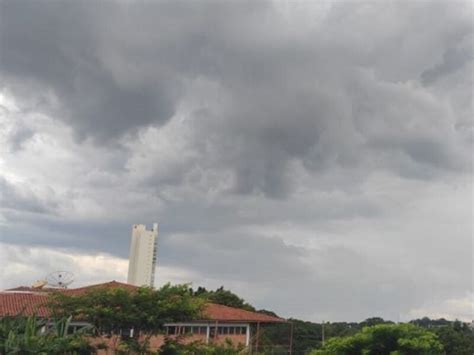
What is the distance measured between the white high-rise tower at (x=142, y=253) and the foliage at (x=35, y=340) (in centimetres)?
3661

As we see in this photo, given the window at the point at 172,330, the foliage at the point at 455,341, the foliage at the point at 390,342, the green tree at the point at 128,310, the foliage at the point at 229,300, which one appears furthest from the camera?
the foliage at the point at 229,300

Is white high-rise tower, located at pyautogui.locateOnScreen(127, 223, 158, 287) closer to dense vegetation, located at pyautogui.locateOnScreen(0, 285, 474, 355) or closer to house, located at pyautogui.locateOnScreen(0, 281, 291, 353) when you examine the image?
house, located at pyautogui.locateOnScreen(0, 281, 291, 353)

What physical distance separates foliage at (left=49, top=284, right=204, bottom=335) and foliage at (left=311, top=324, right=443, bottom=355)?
6.97 meters

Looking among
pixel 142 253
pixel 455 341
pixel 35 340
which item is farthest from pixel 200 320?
pixel 142 253

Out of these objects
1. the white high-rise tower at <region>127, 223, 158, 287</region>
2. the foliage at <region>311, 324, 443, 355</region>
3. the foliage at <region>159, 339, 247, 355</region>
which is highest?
the white high-rise tower at <region>127, 223, 158, 287</region>

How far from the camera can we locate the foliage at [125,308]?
74.8ft

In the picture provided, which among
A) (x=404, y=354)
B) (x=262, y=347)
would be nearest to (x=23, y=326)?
(x=404, y=354)

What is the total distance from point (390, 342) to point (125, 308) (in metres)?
11.2

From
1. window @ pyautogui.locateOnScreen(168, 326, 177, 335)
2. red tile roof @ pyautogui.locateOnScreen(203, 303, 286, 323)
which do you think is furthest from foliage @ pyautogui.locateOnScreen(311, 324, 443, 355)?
red tile roof @ pyautogui.locateOnScreen(203, 303, 286, 323)

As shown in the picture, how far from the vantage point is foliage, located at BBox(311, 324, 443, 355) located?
2139cm

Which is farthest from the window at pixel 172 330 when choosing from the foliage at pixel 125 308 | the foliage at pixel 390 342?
the foliage at pixel 390 342

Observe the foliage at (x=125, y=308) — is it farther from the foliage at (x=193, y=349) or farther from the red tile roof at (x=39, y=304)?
the red tile roof at (x=39, y=304)

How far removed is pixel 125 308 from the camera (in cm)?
2297

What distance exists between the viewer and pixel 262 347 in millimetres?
37625
